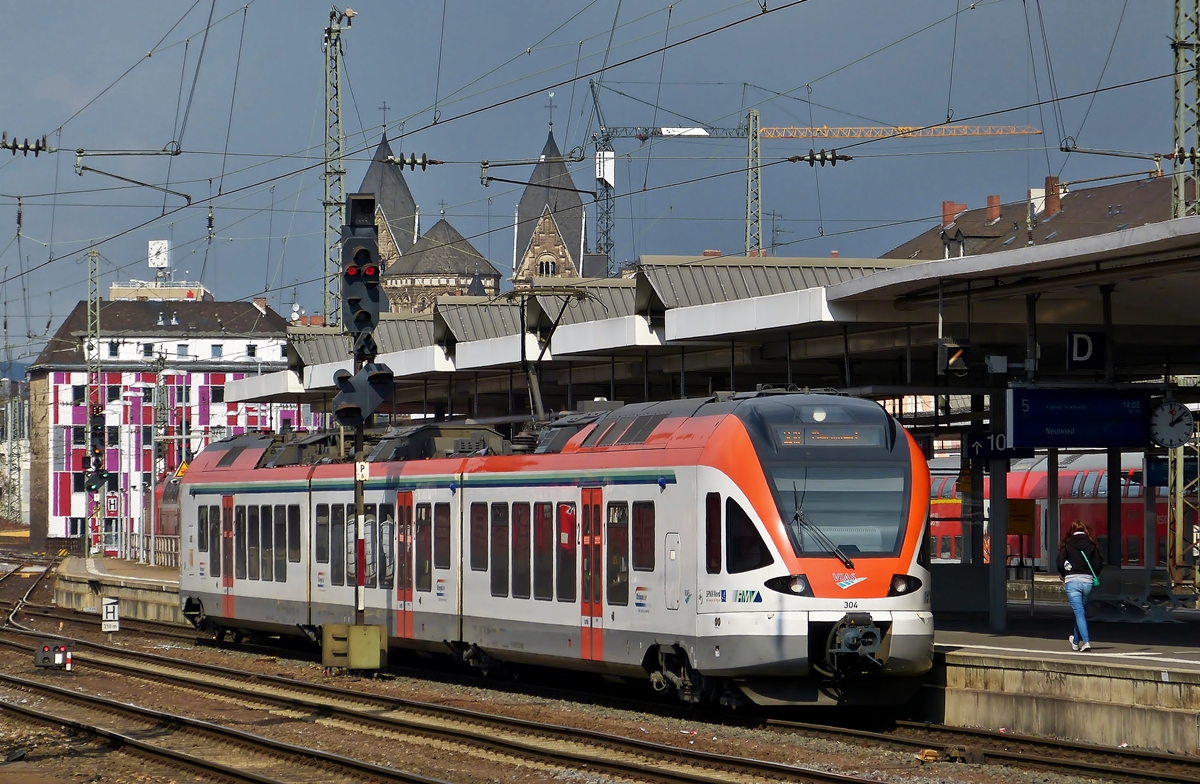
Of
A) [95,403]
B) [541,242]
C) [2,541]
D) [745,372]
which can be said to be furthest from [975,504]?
[541,242]

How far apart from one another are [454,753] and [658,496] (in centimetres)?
339

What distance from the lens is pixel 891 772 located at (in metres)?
13.3

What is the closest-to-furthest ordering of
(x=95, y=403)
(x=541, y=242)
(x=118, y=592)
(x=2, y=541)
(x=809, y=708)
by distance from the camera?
1. (x=809, y=708)
2. (x=118, y=592)
3. (x=95, y=403)
4. (x=2, y=541)
5. (x=541, y=242)

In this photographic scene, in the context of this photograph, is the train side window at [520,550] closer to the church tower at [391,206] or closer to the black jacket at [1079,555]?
the black jacket at [1079,555]

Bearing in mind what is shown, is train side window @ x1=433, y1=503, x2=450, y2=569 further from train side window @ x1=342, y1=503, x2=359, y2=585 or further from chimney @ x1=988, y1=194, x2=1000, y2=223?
chimney @ x1=988, y1=194, x2=1000, y2=223

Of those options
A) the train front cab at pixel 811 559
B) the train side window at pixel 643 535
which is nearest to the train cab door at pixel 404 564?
the train side window at pixel 643 535

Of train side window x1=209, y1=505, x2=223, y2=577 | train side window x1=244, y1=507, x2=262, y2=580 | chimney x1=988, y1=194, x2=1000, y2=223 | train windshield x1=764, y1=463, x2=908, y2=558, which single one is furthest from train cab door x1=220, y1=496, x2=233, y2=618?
chimney x1=988, y1=194, x2=1000, y2=223

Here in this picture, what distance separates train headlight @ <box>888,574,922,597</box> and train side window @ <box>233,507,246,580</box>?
47.1ft

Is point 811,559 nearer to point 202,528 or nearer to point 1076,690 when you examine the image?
point 1076,690

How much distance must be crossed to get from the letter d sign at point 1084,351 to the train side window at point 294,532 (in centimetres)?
1172

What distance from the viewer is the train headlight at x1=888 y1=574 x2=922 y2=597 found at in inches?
613

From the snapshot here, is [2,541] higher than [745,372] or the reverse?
the reverse

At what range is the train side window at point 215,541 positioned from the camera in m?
28.0

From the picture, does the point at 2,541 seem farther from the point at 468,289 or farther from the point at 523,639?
the point at 523,639
